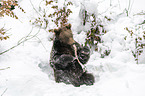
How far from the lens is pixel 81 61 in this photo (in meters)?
2.71

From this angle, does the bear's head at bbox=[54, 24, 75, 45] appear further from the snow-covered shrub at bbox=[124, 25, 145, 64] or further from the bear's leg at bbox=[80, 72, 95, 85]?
the snow-covered shrub at bbox=[124, 25, 145, 64]

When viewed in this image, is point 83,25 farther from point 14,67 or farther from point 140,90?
point 140,90

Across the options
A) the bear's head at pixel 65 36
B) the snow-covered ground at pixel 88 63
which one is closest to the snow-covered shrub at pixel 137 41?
the snow-covered ground at pixel 88 63

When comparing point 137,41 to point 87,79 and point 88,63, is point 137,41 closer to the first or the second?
point 88,63

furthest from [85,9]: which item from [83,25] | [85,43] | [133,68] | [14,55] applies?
[133,68]

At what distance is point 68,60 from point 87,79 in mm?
524

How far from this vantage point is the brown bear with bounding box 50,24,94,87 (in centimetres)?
250

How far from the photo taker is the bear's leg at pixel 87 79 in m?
2.65

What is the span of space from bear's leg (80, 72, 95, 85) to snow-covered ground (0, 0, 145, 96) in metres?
0.15

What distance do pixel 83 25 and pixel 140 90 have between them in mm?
3194

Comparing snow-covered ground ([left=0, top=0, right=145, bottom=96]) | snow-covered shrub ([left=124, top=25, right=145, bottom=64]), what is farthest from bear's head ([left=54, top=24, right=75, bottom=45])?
snow-covered shrub ([left=124, top=25, right=145, bottom=64])

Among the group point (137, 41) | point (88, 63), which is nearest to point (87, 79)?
point (88, 63)

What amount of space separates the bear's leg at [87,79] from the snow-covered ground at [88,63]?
150 mm

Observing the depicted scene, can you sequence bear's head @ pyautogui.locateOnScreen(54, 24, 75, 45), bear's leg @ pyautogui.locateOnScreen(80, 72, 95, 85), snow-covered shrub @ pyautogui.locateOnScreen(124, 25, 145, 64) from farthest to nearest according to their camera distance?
snow-covered shrub @ pyautogui.locateOnScreen(124, 25, 145, 64), bear's leg @ pyautogui.locateOnScreen(80, 72, 95, 85), bear's head @ pyautogui.locateOnScreen(54, 24, 75, 45)
